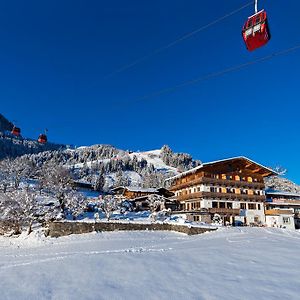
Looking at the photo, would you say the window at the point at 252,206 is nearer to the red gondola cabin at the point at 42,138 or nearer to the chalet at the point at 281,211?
the chalet at the point at 281,211

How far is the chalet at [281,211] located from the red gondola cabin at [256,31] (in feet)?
154

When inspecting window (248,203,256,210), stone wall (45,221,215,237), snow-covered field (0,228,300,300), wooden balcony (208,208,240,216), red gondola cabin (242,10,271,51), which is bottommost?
snow-covered field (0,228,300,300)

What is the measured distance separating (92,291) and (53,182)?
59.0 m

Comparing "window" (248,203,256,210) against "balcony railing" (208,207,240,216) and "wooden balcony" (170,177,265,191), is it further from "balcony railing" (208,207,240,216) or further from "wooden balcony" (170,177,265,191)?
"balcony railing" (208,207,240,216)

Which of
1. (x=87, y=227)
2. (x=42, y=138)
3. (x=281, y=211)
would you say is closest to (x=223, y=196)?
(x=281, y=211)

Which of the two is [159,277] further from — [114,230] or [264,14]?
[114,230]

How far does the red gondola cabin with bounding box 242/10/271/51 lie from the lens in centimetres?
1049

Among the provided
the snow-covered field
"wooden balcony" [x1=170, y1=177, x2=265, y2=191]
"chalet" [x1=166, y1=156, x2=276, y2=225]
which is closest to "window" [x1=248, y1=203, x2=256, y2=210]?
"chalet" [x1=166, y1=156, x2=276, y2=225]

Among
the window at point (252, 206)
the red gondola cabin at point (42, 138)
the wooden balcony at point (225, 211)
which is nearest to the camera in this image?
the red gondola cabin at point (42, 138)

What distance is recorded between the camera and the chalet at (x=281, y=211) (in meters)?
51.7

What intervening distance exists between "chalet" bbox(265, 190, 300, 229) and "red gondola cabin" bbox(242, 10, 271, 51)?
47036 mm

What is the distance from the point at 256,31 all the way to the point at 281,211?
1878 inches

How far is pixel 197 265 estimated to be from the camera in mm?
12477

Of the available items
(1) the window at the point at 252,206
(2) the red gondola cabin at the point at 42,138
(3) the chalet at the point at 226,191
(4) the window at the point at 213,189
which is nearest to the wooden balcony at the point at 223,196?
(3) the chalet at the point at 226,191
